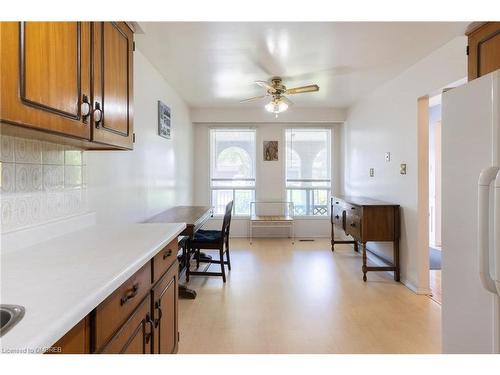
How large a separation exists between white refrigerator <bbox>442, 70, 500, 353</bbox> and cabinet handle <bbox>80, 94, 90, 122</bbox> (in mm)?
1609

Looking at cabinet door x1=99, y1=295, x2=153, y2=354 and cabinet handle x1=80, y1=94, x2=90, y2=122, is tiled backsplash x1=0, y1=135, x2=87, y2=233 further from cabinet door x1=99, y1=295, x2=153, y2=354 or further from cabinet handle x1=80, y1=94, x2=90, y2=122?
cabinet door x1=99, y1=295, x2=153, y2=354

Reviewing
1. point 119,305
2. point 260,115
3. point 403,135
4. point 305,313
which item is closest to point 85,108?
point 119,305

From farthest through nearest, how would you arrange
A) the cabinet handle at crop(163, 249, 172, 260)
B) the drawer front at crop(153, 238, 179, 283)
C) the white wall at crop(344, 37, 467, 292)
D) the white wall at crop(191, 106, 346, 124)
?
the white wall at crop(191, 106, 346, 124) → the white wall at crop(344, 37, 467, 292) → the cabinet handle at crop(163, 249, 172, 260) → the drawer front at crop(153, 238, 179, 283)

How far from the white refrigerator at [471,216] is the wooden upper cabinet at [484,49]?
2.19 feet

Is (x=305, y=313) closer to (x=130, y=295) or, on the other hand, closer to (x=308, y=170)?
(x=130, y=295)

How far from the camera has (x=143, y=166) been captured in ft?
9.65

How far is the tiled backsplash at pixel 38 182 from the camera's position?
4.14ft

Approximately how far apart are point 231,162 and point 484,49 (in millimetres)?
4282

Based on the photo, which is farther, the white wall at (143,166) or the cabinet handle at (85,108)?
the white wall at (143,166)

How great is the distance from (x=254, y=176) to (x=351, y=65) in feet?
9.73

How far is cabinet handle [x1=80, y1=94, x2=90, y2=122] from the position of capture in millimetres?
1239

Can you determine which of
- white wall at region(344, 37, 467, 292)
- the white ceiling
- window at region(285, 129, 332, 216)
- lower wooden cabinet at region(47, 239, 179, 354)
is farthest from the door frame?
window at region(285, 129, 332, 216)

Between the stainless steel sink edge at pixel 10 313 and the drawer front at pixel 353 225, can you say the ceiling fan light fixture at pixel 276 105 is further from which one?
the stainless steel sink edge at pixel 10 313

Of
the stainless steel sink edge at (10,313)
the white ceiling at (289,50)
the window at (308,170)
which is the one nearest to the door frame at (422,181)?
the white ceiling at (289,50)
